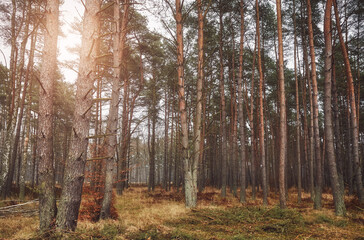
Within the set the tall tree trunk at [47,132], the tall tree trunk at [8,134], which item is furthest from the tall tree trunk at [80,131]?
the tall tree trunk at [8,134]

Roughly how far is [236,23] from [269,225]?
38.3ft

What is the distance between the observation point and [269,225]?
514 centimetres

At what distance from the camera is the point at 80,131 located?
3.62 m

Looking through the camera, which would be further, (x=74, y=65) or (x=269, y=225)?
(x=74, y=65)

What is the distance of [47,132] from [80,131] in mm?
776

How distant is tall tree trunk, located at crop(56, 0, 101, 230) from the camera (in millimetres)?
3469

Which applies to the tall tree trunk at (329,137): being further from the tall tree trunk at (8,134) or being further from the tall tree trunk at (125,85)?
the tall tree trunk at (8,134)

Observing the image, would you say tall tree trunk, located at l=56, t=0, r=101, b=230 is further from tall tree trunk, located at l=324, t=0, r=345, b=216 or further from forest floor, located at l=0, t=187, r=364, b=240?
tall tree trunk, located at l=324, t=0, r=345, b=216

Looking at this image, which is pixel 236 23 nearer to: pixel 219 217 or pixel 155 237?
pixel 219 217

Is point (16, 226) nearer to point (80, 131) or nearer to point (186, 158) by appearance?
point (80, 131)

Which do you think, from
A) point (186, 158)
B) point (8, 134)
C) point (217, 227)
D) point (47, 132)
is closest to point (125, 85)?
point (8, 134)

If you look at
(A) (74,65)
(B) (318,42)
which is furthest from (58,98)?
(B) (318,42)

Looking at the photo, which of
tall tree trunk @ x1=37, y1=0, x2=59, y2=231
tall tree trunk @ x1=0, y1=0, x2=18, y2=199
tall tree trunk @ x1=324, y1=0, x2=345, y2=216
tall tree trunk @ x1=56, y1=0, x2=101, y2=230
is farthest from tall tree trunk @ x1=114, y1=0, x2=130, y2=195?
tall tree trunk @ x1=324, y1=0, x2=345, y2=216

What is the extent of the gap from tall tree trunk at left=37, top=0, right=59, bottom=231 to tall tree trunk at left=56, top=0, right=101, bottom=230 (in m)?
0.46
